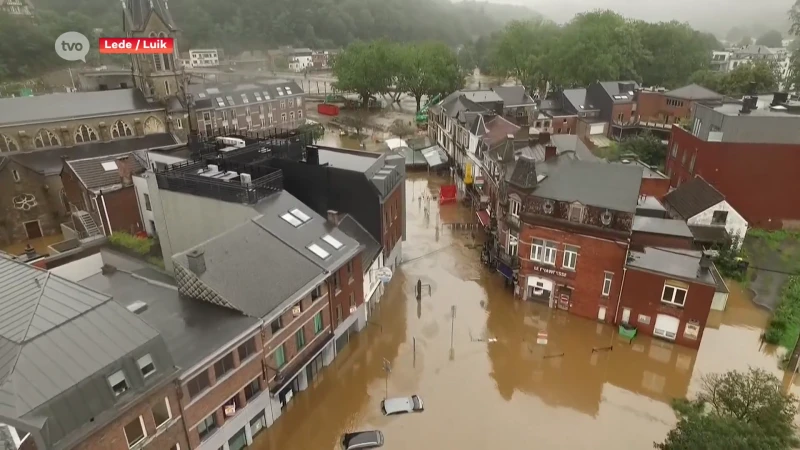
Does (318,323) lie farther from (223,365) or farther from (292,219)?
(223,365)

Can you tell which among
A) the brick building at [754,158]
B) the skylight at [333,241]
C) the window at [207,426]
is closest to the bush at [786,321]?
the brick building at [754,158]

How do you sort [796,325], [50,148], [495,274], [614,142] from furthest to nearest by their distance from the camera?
1. [614,142]
2. [50,148]
3. [495,274]
4. [796,325]

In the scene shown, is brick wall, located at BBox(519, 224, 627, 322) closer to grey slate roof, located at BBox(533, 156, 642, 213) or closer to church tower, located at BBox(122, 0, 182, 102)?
grey slate roof, located at BBox(533, 156, 642, 213)

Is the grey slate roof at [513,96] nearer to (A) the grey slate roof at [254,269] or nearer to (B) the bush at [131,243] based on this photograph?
(B) the bush at [131,243]

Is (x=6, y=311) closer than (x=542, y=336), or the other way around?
(x=6, y=311)

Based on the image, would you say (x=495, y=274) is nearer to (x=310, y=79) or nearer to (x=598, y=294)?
(x=598, y=294)

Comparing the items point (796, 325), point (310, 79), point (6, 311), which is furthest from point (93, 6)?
point (796, 325)
